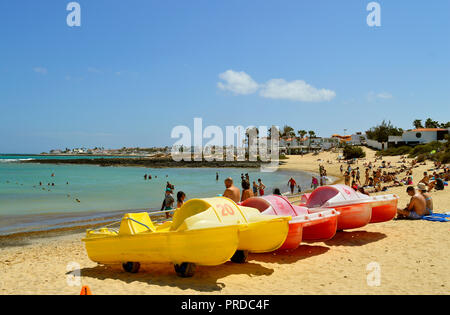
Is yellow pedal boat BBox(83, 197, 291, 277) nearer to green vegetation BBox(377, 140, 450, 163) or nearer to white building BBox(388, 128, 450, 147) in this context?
green vegetation BBox(377, 140, 450, 163)

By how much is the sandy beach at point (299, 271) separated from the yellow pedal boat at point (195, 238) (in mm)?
375

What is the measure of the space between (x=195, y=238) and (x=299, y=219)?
104 inches

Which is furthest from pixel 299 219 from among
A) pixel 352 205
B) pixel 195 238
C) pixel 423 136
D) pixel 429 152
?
pixel 423 136

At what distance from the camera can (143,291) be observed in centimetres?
573

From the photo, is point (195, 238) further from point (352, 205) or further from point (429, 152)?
point (429, 152)

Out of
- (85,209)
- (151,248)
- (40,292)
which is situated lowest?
(85,209)

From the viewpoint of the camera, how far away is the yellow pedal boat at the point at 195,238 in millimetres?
5961

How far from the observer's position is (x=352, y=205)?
A: 922 cm

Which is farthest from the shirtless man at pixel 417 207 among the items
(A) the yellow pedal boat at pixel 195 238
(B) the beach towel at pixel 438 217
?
(A) the yellow pedal boat at pixel 195 238

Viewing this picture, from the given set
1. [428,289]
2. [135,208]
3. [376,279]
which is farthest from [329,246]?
[135,208]

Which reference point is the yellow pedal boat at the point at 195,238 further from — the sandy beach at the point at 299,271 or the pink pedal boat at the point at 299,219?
the pink pedal boat at the point at 299,219
